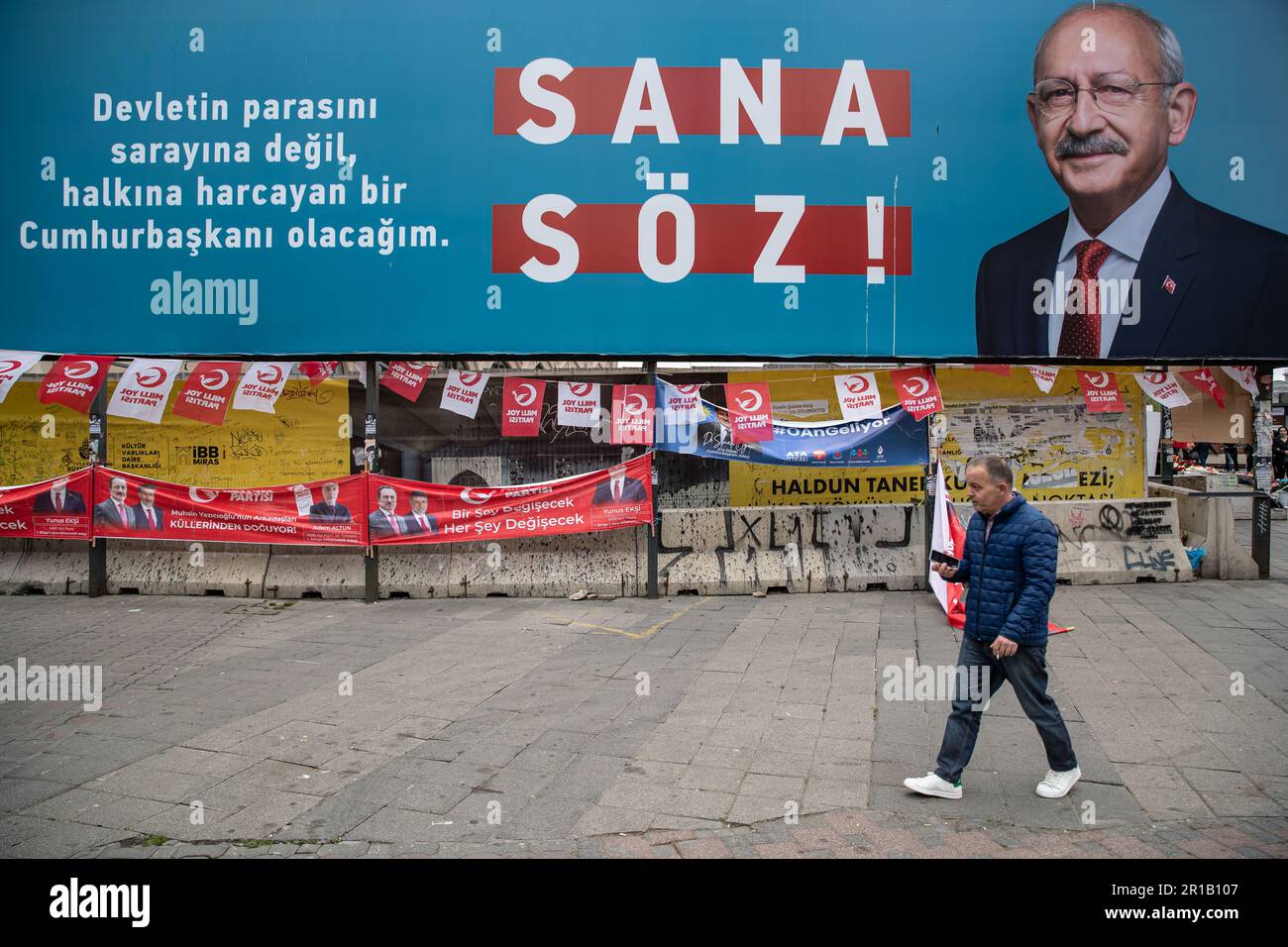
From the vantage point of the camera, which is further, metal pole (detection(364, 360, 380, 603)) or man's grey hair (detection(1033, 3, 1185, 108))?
man's grey hair (detection(1033, 3, 1185, 108))

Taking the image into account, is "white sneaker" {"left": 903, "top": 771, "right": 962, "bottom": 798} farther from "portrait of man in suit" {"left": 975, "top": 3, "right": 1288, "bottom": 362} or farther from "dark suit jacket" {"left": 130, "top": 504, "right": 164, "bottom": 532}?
"dark suit jacket" {"left": 130, "top": 504, "right": 164, "bottom": 532}

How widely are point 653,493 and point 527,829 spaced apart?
648 centimetres

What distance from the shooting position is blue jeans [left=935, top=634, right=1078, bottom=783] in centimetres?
479

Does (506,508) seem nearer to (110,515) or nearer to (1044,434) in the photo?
(110,515)

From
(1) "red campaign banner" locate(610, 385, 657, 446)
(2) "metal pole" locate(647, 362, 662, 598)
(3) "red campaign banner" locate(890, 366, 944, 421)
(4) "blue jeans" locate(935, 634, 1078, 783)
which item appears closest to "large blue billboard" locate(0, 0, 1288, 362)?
(3) "red campaign banner" locate(890, 366, 944, 421)

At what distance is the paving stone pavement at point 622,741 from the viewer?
14.6 ft

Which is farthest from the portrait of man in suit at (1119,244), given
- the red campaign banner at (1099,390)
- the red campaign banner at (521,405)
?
the red campaign banner at (521,405)

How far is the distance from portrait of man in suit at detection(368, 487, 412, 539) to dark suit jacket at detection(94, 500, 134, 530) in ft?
10.1

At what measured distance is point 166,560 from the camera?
36.7ft

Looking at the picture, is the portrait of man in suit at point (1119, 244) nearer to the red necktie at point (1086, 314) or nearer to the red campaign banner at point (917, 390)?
the red necktie at point (1086, 314)

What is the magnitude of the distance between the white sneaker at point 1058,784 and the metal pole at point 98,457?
1099 cm

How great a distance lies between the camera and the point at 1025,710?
4.81 metres

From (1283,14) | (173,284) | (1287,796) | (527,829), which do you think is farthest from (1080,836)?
(1283,14)

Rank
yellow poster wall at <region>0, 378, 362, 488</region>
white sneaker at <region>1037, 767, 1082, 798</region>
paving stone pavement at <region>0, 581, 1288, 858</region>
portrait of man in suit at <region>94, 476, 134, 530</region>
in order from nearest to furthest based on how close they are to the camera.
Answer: paving stone pavement at <region>0, 581, 1288, 858</region>
white sneaker at <region>1037, 767, 1082, 798</region>
portrait of man in suit at <region>94, 476, 134, 530</region>
yellow poster wall at <region>0, 378, 362, 488</region>
